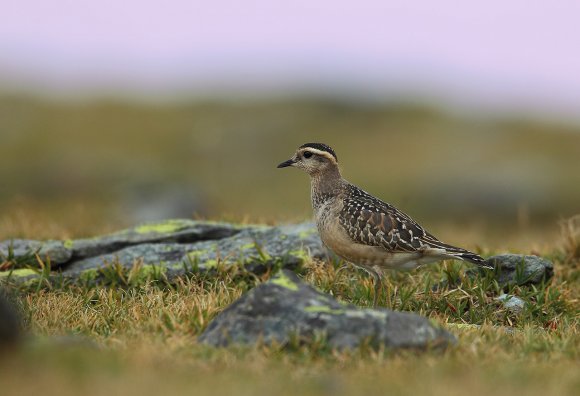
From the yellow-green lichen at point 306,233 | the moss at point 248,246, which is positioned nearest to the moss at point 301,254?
the yellow-green lichen at point 306,233

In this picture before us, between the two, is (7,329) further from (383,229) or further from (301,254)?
(301,254)

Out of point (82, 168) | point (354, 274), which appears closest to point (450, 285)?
point (354, 274)

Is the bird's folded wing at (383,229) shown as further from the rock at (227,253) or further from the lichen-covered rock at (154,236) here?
the lichen-covered rock at (154,236)

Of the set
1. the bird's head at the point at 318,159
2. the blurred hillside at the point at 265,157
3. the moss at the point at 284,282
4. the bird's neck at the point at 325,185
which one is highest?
the bird's head at the point at 318,159

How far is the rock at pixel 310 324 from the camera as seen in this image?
26.1ft

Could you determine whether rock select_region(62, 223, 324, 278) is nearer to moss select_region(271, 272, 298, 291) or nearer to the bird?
the bird

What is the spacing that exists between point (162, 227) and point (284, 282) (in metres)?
5.49

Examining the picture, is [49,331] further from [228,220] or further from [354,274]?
[228,220]

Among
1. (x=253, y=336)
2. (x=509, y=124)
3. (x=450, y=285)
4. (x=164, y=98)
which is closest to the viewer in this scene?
(x=253, y=336)

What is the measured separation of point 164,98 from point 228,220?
100.0 ft

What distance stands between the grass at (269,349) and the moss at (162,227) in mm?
2063

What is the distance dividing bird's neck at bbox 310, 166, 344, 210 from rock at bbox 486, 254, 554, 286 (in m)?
2.43

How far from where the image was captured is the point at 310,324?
8031mm

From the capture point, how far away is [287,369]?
24.6 ft
